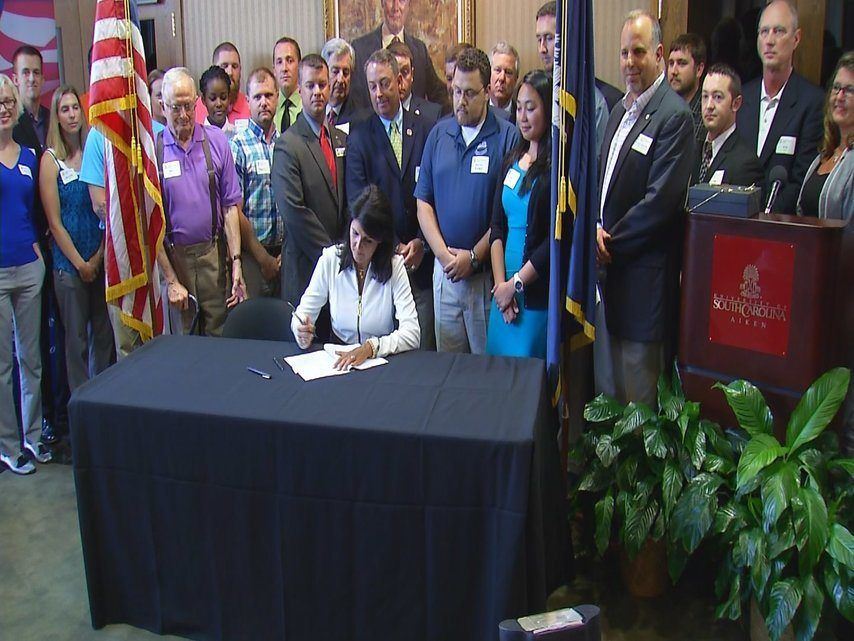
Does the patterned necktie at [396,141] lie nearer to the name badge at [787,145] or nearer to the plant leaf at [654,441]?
the name badge at [787,145]

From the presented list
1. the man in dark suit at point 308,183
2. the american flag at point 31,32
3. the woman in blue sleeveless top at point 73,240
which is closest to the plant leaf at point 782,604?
the man in dark suit at point 308,183

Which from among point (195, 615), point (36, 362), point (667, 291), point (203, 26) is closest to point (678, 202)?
point (667, 291)

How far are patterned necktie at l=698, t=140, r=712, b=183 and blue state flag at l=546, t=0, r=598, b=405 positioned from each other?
84 cm

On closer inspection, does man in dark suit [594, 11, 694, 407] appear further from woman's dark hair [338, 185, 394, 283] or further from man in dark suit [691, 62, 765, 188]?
woman's dark hair [338, 185, 394, 283]

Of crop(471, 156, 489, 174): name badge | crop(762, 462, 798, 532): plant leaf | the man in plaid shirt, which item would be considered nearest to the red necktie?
the man in plaid shirt

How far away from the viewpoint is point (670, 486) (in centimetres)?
269

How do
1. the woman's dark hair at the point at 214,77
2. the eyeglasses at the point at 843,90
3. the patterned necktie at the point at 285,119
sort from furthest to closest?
the patterned necktie at the point at 285,119, the woman's dark hair at the point at 214,77, the eyeglasses at the point at 843,90

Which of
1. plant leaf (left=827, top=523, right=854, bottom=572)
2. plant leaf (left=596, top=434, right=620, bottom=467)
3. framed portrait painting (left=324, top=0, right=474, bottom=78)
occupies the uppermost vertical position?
framed portrait painting (left=324, top=0, right=474, bottom=78)

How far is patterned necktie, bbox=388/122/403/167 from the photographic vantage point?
395 centimetres

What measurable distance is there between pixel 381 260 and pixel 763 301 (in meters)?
1.32

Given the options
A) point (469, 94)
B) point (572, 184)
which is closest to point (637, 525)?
point (572, 184)

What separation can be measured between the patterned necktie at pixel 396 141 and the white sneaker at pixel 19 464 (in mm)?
2249

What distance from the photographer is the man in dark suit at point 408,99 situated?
4.05 meters

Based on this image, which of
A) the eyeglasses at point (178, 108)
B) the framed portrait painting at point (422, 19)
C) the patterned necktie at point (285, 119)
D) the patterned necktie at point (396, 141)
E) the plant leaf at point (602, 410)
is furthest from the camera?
the framed portrait painting at point (422, 19)
